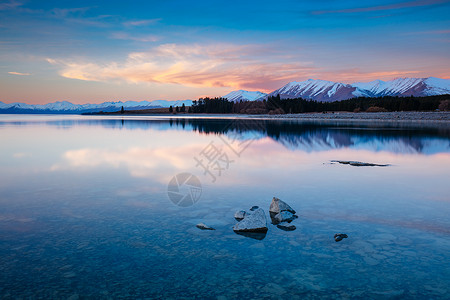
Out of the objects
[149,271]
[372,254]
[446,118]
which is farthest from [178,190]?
[446,118]

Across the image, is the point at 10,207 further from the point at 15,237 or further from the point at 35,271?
the point at 35,271

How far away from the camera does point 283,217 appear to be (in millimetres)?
9406

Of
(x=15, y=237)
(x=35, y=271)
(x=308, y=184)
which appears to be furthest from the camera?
(x=308, y=184)

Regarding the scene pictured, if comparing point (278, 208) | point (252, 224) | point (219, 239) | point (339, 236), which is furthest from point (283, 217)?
point (219, 239)

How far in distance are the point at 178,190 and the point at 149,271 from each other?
21.9 feet

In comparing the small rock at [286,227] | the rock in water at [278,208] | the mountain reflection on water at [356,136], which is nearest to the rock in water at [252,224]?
the small rock at [286,227]

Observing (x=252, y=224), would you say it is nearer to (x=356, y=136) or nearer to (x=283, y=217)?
(x=283, y=217)

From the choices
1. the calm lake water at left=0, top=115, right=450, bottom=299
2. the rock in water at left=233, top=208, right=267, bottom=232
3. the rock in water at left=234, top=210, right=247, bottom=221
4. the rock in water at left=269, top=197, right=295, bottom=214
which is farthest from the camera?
the rock in water at left=269, top=197, right=295, bottom=214

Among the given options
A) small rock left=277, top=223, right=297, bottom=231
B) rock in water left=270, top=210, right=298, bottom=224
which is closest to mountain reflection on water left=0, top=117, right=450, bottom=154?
rock in water left=270, top=210, right=298, bottom=224

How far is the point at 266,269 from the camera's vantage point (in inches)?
259

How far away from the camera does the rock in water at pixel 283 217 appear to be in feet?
30.6

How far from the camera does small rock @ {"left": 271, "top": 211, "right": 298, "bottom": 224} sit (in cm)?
932

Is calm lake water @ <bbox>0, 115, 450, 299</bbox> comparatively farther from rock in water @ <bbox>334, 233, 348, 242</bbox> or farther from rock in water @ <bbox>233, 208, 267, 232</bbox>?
rock in water @ <bbox>233, 208, 267, 232</bbox>

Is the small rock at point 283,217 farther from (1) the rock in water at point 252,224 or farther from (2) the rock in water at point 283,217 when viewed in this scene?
(1) the rock in water at point 252,224
